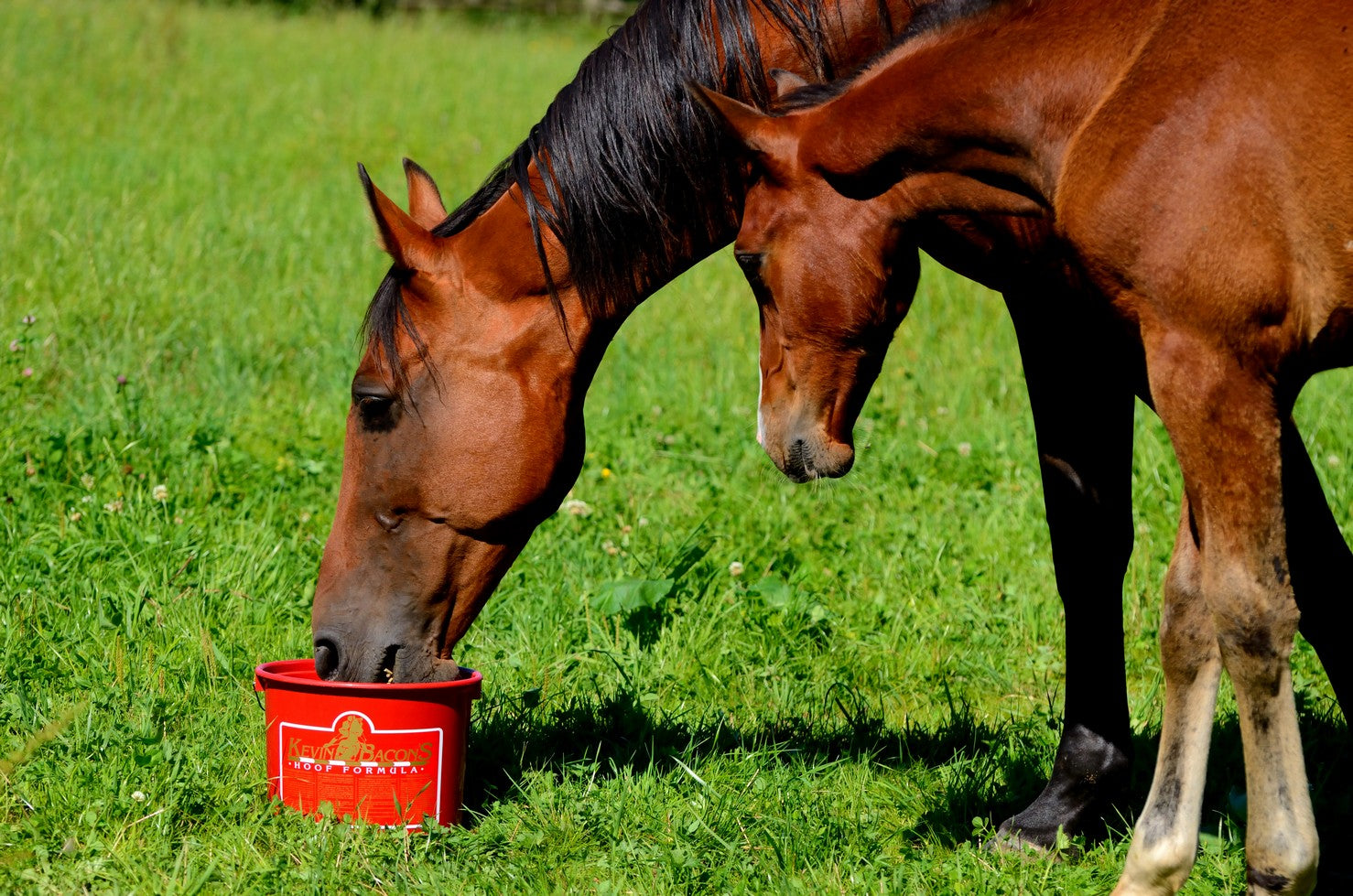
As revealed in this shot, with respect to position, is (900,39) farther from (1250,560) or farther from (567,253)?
(1250,560)

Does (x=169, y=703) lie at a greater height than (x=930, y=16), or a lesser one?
lesser

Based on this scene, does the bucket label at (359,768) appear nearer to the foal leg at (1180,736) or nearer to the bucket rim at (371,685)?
the bucket rim at (371,685)

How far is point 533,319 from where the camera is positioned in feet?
10.2

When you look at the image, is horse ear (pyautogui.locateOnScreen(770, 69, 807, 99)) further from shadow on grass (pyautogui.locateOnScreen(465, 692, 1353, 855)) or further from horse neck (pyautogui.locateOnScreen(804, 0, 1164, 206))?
shadow on grass (pyautogui.locateOnScreen(465, 692, 1353, 855))

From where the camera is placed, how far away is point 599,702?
3.73 meters

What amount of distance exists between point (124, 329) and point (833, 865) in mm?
4568

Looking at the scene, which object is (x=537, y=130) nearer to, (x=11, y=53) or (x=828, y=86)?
(x=828, y=86)

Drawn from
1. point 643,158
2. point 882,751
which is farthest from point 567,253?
point 882,751

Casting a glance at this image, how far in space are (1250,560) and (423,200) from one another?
231 cm

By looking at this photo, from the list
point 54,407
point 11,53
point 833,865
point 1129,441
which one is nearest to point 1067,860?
point 833,865

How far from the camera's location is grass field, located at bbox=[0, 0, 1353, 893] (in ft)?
9.63

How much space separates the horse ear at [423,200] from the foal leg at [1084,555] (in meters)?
1.56

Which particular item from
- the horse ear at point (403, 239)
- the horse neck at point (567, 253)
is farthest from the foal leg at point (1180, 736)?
the horse ear at point (403, 239)

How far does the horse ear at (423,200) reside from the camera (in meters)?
3.50
